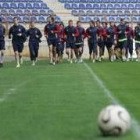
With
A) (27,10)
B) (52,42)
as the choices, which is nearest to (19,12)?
(27,10)

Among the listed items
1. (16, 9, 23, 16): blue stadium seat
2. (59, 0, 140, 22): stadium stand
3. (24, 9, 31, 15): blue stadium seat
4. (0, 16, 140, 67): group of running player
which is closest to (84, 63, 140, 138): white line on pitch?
(0, 16, 140, 67): group of running player

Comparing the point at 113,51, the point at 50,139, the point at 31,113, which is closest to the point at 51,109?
the point at 31,113

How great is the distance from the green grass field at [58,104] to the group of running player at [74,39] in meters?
7.51

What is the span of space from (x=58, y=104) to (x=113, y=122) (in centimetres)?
367

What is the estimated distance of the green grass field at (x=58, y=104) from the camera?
7350mm

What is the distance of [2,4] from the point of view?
38625mm

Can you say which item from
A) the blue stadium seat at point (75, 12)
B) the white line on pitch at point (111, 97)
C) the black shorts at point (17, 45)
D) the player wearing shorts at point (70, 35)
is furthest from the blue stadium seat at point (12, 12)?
the white line on pitch at point (111, 97)

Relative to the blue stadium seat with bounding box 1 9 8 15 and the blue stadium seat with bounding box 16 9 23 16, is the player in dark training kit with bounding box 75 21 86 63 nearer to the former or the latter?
the blue stadium seat with bounding box 1 9 8 15

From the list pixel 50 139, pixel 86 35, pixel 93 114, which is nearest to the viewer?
pixel 50 139

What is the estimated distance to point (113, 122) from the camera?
6.70 m

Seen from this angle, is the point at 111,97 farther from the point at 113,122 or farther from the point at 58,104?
the point at 113,122

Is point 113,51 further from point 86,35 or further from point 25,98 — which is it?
point 25,98

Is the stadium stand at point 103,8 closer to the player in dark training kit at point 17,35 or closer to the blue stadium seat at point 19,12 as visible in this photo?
the blue stadium seat at point 19,12

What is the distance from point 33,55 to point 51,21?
173 cm
